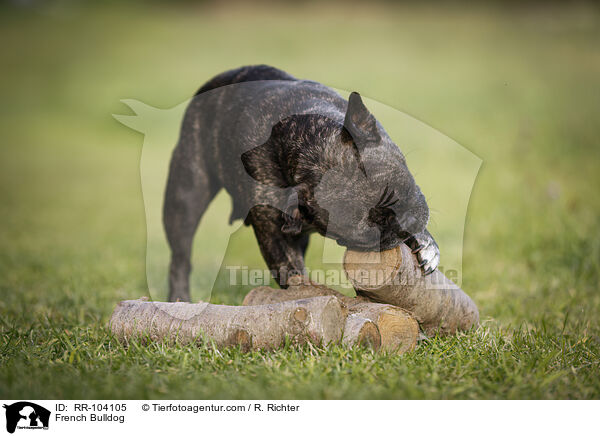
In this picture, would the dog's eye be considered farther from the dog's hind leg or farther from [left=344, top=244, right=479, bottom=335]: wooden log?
the dog's hind leg

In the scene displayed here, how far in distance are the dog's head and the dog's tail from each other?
3.25ft

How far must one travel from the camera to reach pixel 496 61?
1103cm

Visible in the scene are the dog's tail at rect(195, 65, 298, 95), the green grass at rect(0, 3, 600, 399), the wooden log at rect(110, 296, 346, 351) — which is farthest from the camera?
the dog's tail at rect(195, 65, 298, 95)

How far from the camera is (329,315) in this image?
2.91 metres

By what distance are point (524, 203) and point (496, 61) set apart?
515cm

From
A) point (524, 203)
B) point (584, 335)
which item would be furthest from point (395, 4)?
point (584, 335)

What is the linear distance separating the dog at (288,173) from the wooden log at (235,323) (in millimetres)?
478

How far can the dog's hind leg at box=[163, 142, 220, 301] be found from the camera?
4.11 m

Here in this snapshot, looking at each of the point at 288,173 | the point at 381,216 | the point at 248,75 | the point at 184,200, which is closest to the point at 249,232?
the point at 184,200

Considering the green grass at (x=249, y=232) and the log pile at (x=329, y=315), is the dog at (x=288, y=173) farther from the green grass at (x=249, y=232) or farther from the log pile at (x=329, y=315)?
the green grass at (x=249, y=232)

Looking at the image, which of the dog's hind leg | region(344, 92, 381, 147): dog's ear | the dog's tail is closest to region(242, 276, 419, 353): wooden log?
region(344, 92, 381, 147): dog's ear

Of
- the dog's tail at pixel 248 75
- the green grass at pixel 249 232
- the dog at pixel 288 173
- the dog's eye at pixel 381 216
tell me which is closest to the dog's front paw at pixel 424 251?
the dog at pixel 288 173

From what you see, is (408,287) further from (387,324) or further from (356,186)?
(356,186)

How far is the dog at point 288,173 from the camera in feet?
9.84
